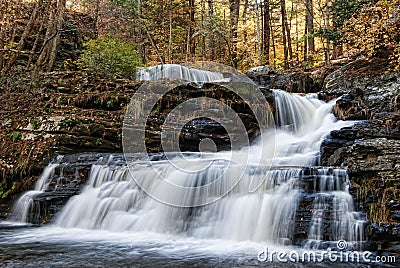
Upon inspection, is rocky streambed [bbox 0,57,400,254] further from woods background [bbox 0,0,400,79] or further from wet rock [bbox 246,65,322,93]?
wet rock [bbox 246,65,322,93]

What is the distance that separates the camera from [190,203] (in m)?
6.28

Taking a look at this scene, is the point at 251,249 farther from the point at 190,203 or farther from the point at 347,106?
the point at 347,106

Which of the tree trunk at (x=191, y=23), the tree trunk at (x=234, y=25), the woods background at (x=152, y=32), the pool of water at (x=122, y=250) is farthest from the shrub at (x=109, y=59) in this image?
the tree trunk at (x=234, y=25)

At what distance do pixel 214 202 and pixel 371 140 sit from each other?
3.11 m

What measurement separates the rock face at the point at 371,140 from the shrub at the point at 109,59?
6.69 meters

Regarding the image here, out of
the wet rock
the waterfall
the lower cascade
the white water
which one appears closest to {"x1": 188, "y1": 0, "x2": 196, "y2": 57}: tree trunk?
the waterfall

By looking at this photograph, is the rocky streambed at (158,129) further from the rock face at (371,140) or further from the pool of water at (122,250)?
the pool of water at (122,250)

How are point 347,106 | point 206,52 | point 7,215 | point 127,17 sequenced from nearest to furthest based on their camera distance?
point 7,215
point 347,106
point 127,17
point 206,52

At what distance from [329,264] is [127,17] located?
558 inches

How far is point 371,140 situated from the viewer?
21.6 feet

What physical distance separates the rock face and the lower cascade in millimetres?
291

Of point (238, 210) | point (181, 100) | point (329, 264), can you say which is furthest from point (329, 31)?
point (329, 264)

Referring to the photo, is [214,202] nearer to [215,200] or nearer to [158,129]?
[215,200]

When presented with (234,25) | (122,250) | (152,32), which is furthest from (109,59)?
(234,25)
